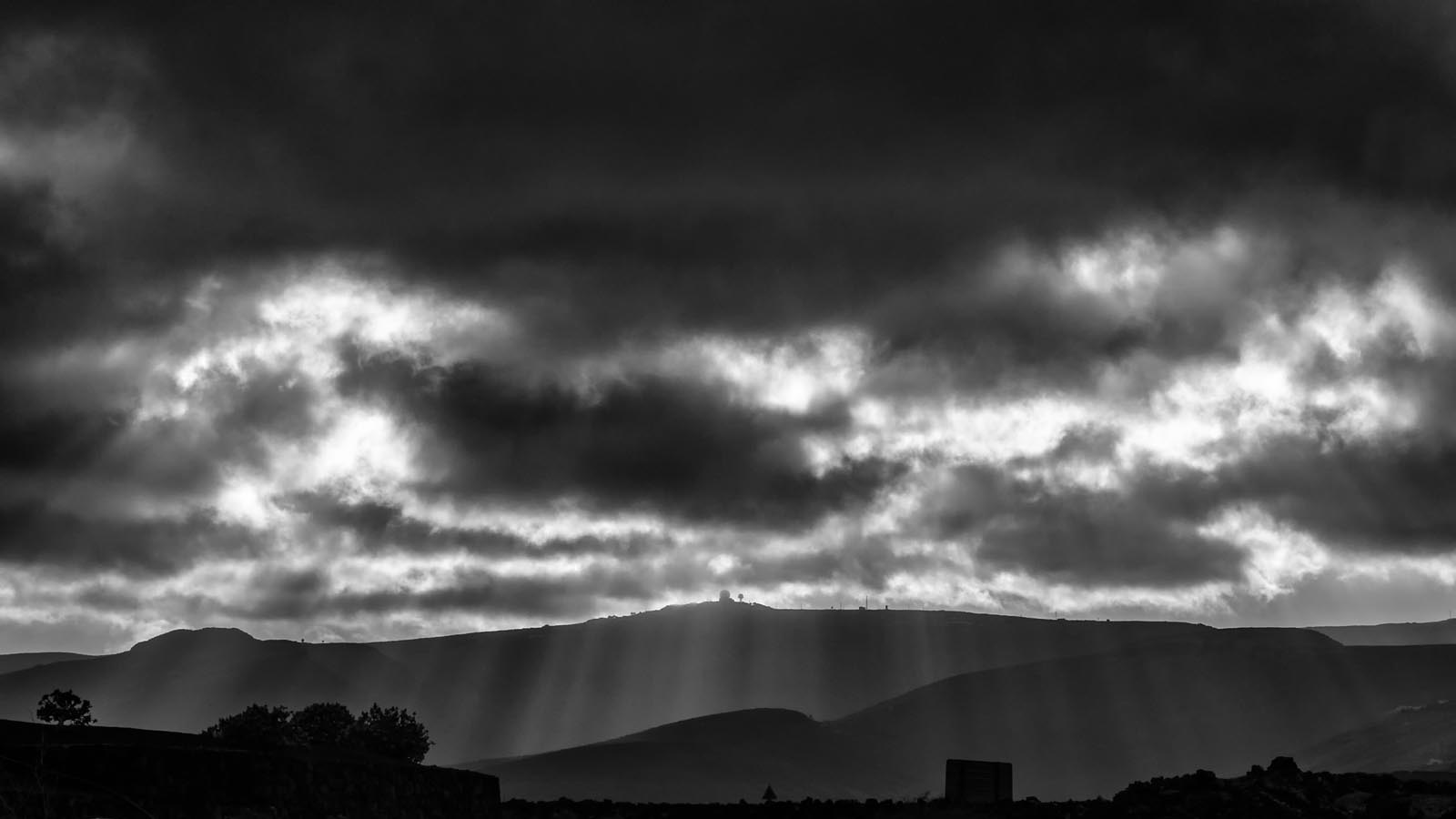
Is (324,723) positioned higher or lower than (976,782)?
higher

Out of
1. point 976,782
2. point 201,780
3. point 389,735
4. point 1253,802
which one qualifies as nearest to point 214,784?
point 201,780

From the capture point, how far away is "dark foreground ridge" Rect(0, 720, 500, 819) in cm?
2312

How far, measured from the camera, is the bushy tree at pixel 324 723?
68812 mm

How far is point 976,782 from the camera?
5203cm

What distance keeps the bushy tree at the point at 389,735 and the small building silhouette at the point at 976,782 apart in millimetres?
27793

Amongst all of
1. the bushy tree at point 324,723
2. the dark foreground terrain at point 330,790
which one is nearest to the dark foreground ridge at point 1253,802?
the dark foreground terrain at point 330,790

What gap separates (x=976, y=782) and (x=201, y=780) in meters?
31.9

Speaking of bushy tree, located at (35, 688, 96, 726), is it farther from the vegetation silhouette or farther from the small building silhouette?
the small building silhouette

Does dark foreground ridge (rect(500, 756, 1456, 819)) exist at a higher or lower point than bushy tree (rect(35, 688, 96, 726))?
lower

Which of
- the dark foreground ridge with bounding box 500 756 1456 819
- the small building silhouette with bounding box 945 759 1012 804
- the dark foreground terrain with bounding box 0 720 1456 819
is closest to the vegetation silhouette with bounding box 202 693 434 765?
the dark foreground terrain with bounding box 0 720 1456 819

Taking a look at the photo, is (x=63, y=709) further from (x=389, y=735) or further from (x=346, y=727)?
(x=346, y=727)

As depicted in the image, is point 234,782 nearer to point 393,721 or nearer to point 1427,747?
point 393,721

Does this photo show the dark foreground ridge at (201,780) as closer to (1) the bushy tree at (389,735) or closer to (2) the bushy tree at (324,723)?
(2) the bushy tree at (324,723)

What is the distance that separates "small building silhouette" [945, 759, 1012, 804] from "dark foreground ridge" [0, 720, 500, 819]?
2221cm
